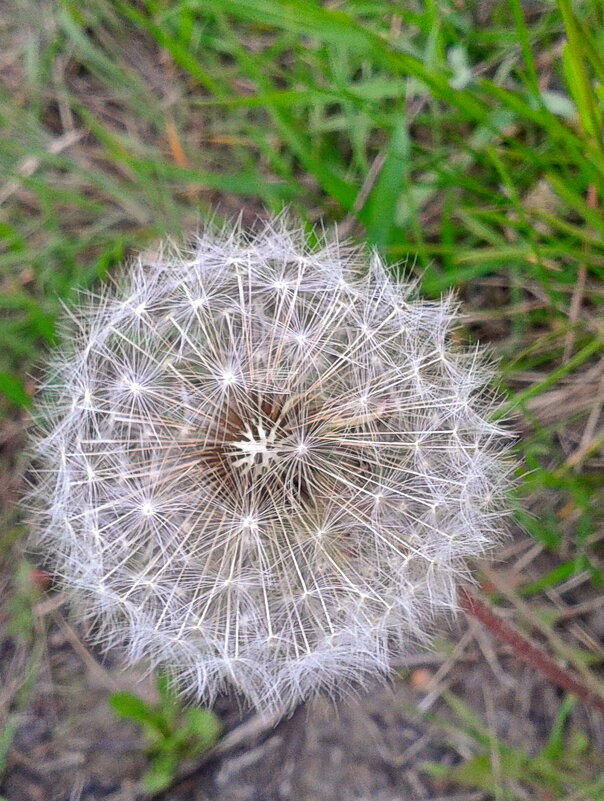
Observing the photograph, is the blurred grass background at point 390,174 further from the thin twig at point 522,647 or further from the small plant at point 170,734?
the small plant at point 170,734

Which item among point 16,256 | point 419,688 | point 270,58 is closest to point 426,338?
point 419,688

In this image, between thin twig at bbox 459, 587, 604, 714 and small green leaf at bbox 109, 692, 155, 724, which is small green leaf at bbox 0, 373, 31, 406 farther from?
thin twig at bbox 459, 587, 604, 714

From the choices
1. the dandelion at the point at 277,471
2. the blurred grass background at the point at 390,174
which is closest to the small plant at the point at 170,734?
the blurred grass background at the point at 390,174

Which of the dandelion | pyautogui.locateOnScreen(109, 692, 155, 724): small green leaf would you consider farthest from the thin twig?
pyautogui.locateOnScreen(109, 692, 155, 724): small green leaf

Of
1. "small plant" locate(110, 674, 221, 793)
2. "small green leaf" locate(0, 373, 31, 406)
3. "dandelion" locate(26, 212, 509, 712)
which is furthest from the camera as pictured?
"small green leaf" locate(0, 373, 31, 406)

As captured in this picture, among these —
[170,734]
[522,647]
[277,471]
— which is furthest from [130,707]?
[522,647]

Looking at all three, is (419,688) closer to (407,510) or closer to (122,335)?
(407,510)
